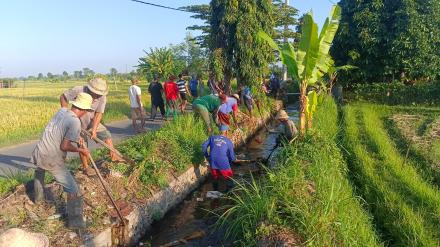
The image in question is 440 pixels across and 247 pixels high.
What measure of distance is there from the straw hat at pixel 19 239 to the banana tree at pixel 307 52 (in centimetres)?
601

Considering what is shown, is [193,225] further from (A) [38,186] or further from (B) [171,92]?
(B) [171,92]

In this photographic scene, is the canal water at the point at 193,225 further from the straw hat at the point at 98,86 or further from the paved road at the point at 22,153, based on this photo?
the paved road at the point at 22,153

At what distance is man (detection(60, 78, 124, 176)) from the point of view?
627 centimetres

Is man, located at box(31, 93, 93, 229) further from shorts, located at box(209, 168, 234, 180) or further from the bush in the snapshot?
the bush

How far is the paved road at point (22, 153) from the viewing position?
25.9 feet

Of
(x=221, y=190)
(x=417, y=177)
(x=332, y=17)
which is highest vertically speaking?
(x=332, y=17)

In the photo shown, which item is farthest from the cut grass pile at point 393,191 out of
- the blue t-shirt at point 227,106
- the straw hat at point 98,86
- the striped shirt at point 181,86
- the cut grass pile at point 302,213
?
the striped shirt at point 181,86

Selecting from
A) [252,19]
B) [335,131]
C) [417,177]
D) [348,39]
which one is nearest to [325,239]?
[417,177]

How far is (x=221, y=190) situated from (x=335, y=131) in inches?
159

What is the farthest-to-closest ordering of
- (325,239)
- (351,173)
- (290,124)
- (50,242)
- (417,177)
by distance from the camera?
1. (290,124)
2. (351,173)
3. (417,177)
4. (50,242)
5. (325,239)

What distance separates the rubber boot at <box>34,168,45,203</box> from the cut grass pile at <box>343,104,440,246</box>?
16.0 feet

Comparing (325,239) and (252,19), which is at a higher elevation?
(252,19)

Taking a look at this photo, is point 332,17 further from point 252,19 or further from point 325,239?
point 325,239

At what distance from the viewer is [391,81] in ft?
62.6
